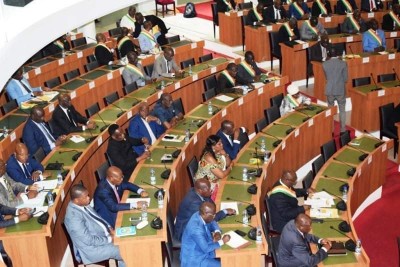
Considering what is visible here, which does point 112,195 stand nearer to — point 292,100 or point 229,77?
point 292,100

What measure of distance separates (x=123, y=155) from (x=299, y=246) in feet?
10.7

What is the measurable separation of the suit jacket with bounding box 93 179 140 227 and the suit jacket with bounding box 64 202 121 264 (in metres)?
0.36

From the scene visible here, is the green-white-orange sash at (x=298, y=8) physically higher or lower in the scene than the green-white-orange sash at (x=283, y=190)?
higher

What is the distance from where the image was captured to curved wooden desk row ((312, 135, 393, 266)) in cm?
714

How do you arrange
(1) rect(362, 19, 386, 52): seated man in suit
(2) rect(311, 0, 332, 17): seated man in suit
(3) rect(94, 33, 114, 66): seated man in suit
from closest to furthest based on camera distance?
(3) rect(94, 33, 114, 66): seated man in suit → (1) rect(362, 19, 386, 52): seated man in suit → (2) rect(311, 0, 332, 17): seated man in suit

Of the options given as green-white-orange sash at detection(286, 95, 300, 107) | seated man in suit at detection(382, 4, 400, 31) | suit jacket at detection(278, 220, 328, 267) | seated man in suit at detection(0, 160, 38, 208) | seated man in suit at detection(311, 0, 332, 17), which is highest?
seated man in suit at detection(311, 0, 332, 17)

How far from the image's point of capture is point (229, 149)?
920 centimetres

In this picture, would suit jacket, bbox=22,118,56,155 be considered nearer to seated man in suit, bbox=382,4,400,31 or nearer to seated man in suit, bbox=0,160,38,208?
seated man in suit, bbox=0,160,38,208

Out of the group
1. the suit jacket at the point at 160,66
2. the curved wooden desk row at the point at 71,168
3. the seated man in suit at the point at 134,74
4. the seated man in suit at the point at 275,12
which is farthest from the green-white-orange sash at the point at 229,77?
the seated man in suit at the point at 275,12

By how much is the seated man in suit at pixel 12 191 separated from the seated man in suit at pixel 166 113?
112 inches

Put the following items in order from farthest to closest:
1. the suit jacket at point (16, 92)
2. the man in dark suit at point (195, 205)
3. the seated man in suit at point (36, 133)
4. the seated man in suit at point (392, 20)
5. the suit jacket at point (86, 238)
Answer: the seated man in suit at point (392, 20), the suit jacket at point (16, 92), the seated man in suit at point (36, 133), the man in dark suit at point (195, 205), the suit jacket at point (86, 238)

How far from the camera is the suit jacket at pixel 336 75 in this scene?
36.0 feet

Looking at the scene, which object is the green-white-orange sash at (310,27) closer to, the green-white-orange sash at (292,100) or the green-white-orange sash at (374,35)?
the green-white-orange sash at (374,35)

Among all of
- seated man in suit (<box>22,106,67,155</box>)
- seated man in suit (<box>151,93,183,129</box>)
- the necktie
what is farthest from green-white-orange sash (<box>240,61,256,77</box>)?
the necktie
